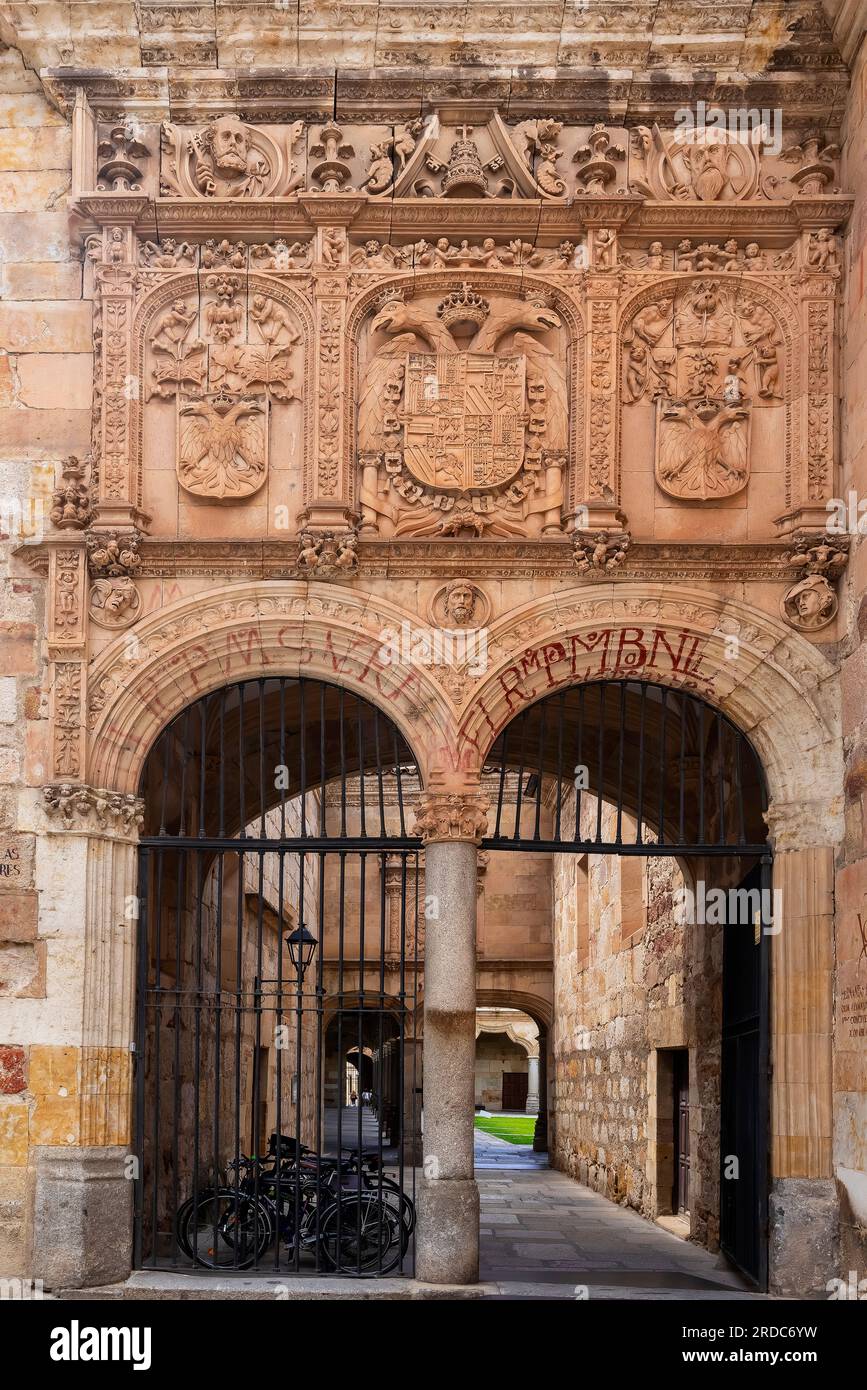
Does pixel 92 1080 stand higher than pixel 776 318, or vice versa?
pixel 776 318

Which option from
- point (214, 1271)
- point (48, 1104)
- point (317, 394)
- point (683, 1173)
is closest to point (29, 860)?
point (48, 1104)

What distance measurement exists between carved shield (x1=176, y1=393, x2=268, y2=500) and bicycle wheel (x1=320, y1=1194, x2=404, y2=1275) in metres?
4.16

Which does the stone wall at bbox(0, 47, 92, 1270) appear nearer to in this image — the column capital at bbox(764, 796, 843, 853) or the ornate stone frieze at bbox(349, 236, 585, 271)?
the ornate stone frieze at bbox(349, 236, 585, 271)

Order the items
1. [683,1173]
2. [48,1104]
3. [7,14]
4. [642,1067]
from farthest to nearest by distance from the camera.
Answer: [642,1067], [683,1173], [7,14], [48,1104]

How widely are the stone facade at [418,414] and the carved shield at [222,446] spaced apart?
0.02 metres

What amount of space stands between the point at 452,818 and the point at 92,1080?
247 centimetres

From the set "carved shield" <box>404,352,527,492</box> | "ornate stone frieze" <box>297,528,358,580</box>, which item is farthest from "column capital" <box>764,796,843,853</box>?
"ornate stone frieze" <box>297,528,358,580</box>

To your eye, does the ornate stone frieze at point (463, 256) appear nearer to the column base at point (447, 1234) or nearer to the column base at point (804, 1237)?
the column base at point (447, 1234)

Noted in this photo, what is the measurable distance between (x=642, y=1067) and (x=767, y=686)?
22.3ft

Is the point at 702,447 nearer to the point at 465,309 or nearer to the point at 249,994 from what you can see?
the point at 465,309

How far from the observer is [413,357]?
9680 millimetres

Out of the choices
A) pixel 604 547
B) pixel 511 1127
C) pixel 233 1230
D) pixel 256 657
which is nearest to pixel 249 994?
pixel 233 1230

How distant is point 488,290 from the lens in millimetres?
9734

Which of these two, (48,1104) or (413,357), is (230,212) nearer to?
(413,357)
